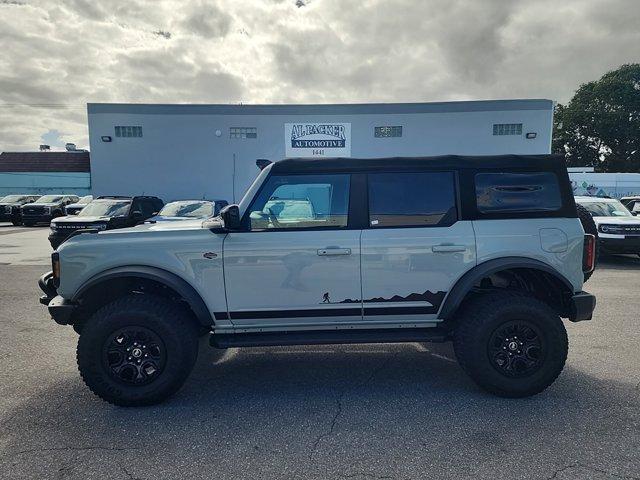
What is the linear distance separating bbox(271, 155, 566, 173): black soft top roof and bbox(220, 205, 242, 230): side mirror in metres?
0.52

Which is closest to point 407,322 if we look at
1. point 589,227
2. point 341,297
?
point 341,297

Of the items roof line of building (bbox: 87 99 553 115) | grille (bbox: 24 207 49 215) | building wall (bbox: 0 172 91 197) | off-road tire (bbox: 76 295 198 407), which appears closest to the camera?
off-road tire (bbox: 76 295 198 407)

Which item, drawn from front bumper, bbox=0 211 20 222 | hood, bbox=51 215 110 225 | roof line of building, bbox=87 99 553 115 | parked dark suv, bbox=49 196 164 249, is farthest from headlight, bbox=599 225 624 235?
front bumper, bbox=0 211 20 222

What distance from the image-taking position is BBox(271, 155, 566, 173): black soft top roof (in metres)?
3.39

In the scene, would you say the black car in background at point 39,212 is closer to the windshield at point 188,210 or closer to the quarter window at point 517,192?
the windshield at point 188,210

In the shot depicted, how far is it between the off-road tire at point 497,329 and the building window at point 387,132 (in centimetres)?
1609

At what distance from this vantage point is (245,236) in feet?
10.7

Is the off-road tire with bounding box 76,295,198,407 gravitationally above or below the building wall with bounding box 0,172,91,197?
below

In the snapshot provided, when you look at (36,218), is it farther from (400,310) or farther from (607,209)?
(607,209)

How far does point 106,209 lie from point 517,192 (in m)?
11.6

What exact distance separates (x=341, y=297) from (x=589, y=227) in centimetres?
269

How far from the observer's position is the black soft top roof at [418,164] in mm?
3395

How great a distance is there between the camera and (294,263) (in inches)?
127

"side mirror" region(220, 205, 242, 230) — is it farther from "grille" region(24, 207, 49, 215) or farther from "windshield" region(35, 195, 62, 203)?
"windshield" region(35, 195, 62, 203)
